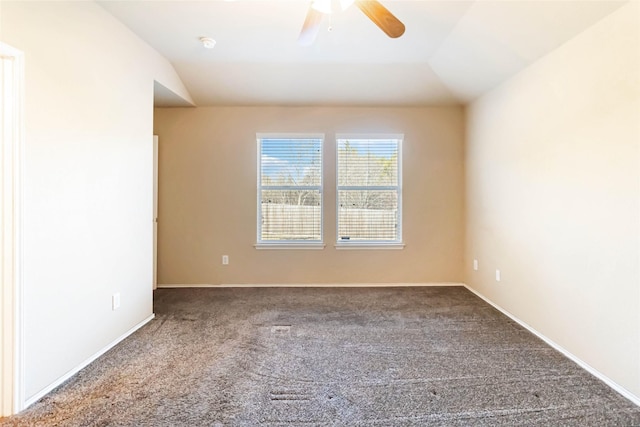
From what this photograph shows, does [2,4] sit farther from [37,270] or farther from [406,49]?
[406,49]

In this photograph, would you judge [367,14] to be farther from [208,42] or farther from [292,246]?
[292,246]

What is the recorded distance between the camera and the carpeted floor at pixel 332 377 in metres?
1.61

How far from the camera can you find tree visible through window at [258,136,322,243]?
402cm

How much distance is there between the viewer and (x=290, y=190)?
4.06 metres

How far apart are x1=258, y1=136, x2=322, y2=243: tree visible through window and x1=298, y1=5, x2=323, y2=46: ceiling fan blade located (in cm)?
213

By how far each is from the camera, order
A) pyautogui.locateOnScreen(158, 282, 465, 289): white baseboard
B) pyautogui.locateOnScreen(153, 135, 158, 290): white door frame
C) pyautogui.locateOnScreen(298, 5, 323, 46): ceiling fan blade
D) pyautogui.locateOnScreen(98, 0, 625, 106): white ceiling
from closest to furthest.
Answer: pyautogui.locateOnScreen(298, 5, 323, 46): ceiling fan blade < pyautogui.locateOnScreen(98, 0, 625, 106): white ceiling < pyautogui.locateOnScreen(153, 135, 158, 290): white door frame < pyautogui.locateOnScreen(158, 282, 465, 289): white baseboard

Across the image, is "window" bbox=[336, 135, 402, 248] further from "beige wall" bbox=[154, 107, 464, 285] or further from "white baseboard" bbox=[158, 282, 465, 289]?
"white baseboard" bbox=[158, 282, 465, 289]

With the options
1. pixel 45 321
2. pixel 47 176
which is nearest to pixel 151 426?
pixel 45 321

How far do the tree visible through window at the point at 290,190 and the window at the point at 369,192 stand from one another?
0.34 m

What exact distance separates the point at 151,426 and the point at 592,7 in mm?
3641

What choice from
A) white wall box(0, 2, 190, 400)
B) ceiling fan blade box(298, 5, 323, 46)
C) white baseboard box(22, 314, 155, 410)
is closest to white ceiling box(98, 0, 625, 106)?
white wall box(0, 2, 190, 400)

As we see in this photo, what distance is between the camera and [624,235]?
1.83 metres

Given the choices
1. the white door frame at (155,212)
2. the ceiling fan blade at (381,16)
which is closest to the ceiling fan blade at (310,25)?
the ceiling fan blade at (381,16)

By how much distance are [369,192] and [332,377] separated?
2.61 metres
